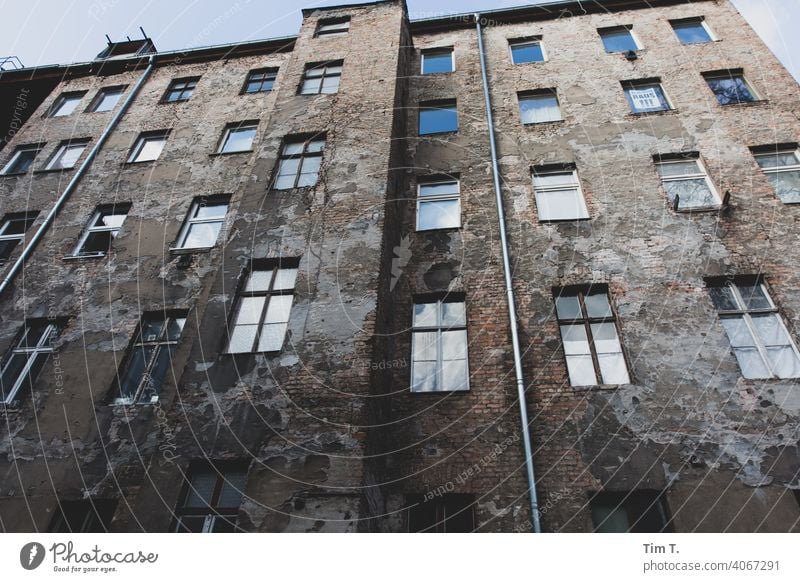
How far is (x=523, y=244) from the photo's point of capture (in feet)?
31.9

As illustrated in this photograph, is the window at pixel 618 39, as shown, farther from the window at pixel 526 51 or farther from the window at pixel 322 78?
the window at pixel 322 78

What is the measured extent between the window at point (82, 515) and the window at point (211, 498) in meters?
1.28

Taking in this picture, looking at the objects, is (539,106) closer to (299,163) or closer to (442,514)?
(299,163)

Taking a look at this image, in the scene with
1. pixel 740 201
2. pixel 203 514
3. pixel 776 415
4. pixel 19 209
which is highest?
pixel 19 209

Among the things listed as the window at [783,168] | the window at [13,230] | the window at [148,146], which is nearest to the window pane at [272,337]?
the window at [13,230]

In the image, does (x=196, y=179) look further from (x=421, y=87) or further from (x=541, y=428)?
(x=541, y=428)

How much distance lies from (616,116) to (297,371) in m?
10.2

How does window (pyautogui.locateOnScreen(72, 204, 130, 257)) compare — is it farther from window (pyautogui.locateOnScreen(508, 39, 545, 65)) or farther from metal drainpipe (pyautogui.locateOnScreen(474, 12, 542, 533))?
window (pyautogui.locateOnScreen(508, 39, 545, 65))

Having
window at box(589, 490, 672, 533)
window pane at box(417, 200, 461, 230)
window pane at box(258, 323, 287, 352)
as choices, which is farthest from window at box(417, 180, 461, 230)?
window at box(589, 490, 672, 533)

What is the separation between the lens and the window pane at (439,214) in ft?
34.8

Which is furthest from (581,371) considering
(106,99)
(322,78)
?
(106,99)

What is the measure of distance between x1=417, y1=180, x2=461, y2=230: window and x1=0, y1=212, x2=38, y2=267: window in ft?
31.7

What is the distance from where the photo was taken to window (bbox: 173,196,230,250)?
10.8m

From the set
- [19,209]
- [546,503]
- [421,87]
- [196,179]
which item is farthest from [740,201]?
[19,209]
